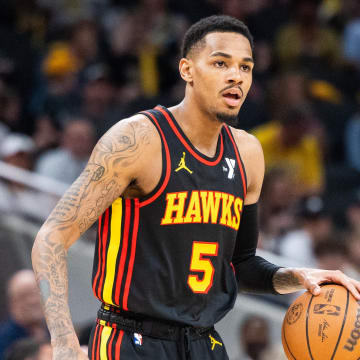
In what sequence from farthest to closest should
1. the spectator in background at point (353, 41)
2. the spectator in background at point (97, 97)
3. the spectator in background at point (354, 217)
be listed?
the spectator in background at point (353, 41)
the spectator in background at point (97, 97)
the spectator in background at point (354, 217)

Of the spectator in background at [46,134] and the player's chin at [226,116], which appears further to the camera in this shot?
the spectator in background at [46,134]

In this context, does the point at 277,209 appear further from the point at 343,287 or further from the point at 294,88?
the point at 343,287

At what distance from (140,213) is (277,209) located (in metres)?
4.01

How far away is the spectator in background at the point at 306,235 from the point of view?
6.67 meters

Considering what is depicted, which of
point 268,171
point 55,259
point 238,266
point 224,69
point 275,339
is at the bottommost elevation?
point 275,339

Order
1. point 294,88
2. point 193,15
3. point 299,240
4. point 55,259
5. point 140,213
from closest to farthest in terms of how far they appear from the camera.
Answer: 1. point 55,259
2. point 140,213
3. point 299,240
4. point 294,88
5. point 193,15

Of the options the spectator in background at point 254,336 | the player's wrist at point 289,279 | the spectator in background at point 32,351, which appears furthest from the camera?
the spectator in background at point 254,336

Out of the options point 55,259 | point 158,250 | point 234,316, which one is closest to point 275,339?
point 234,316

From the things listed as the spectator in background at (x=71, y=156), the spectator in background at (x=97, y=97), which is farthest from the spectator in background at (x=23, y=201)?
the spectator in background at (x=97, y=97)

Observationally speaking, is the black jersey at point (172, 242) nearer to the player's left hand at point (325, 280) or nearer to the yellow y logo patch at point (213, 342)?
the yellow y logo patch at point (213, 342)

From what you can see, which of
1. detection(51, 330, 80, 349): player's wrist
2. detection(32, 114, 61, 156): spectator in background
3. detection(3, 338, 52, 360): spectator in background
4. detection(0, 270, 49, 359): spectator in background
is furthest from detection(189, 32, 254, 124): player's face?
detection(32, 114, 61, 156): spectator in background

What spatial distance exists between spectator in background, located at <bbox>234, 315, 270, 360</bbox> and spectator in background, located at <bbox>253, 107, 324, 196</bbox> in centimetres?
239

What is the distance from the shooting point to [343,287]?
11.1 feet

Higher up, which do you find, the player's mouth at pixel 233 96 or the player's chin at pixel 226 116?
the player's mouth at pixel 233 96
